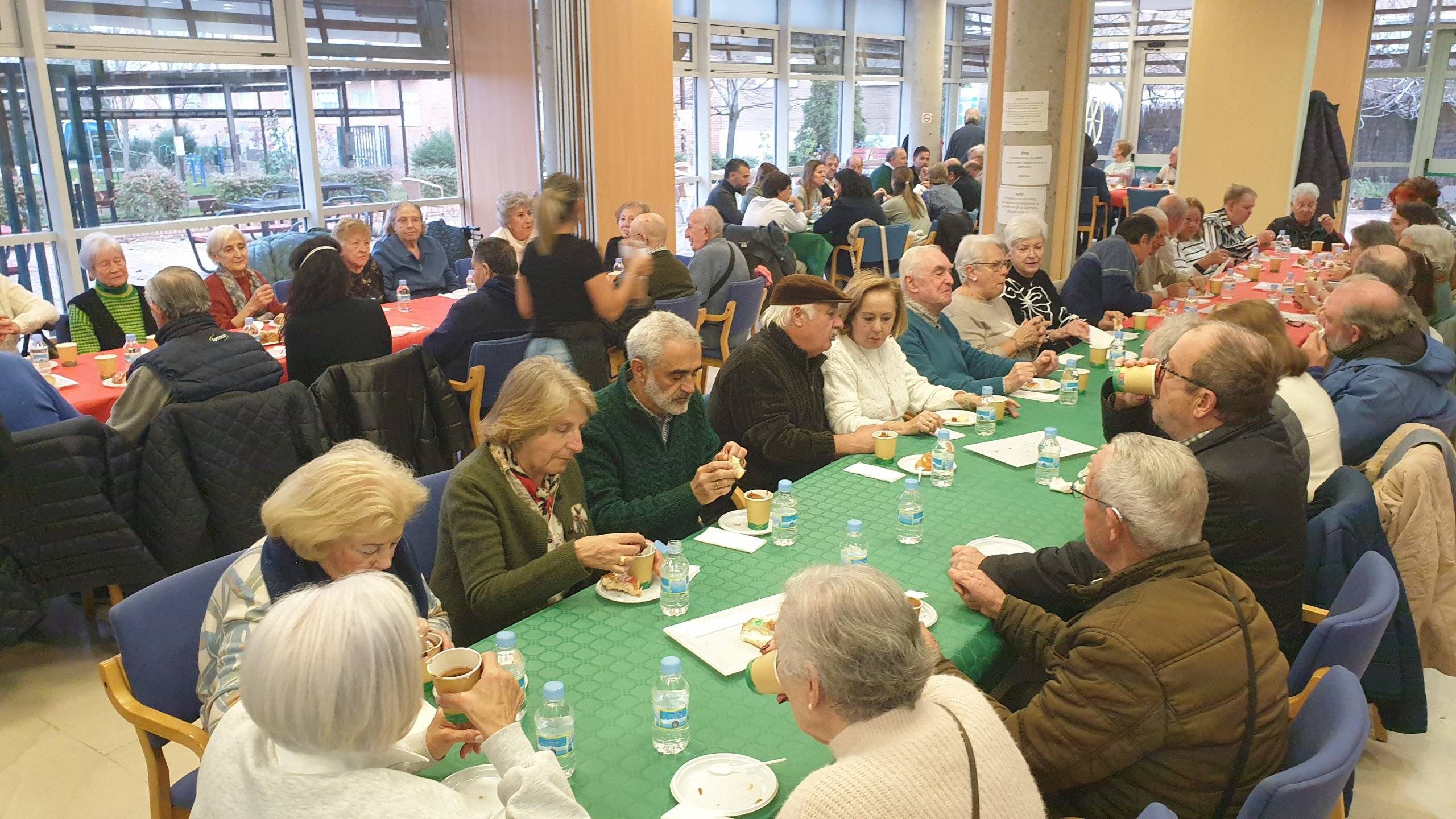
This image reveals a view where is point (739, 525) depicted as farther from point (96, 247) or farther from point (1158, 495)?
point (96, 247)

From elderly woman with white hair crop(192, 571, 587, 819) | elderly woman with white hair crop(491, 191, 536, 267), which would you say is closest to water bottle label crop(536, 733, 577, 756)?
elderly woman with white hair crop(192, 571, 587, 819)

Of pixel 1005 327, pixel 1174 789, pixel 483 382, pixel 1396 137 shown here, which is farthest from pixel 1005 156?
pixel 1396 137

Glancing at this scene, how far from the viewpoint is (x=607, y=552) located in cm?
250

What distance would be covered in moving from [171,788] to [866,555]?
68.2 inches

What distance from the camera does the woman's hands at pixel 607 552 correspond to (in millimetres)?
2504

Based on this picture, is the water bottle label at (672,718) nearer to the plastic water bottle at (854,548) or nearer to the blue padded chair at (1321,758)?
the plastic water bottle at (854,548)

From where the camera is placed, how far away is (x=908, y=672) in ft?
5.06

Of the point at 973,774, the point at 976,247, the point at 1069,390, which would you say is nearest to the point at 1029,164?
the point at 976,247

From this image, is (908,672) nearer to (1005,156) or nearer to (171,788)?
(171,788)

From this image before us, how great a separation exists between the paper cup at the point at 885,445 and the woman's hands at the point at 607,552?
131cm

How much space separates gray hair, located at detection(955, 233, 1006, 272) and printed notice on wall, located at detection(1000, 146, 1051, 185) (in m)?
3.28

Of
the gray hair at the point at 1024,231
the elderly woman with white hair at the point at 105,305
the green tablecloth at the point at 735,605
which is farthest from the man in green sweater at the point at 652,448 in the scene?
the elderly woman with white hair at the point at 105,305

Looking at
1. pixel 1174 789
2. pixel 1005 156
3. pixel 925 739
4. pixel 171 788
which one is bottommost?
pixel 171 788

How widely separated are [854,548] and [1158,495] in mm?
857
